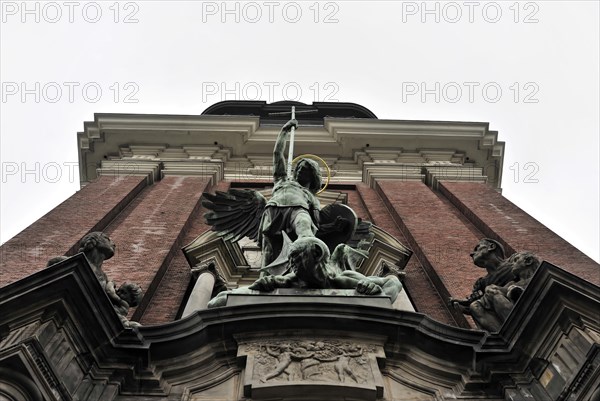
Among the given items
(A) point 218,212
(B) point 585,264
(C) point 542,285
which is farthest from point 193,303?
(B) point 585,264

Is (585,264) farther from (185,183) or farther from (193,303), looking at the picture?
(185,183)

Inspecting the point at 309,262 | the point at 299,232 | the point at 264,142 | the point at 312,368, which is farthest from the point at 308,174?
the point at 264,142

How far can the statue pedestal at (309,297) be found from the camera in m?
6.59

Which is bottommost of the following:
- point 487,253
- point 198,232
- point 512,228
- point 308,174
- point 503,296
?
point 198,232

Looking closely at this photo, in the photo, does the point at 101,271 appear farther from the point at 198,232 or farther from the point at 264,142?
the point at 264,142

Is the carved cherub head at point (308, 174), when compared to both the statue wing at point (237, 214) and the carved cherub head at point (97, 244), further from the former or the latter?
the carved cherub head at point (97, 244)

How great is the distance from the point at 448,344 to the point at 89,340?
10.6 feet

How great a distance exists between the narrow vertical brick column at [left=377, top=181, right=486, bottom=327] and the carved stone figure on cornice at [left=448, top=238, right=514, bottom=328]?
4.70 feet

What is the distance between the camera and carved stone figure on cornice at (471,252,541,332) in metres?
7.21

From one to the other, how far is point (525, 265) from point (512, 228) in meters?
6.27

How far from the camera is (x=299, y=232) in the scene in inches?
316

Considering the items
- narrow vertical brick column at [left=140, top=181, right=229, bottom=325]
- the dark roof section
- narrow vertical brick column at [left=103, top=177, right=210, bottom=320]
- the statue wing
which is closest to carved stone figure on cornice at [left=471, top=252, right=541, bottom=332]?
the statue wing

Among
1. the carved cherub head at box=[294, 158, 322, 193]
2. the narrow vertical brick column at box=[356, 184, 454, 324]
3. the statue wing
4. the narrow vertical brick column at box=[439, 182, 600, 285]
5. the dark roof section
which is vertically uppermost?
the carved cherub head at box=[294, 158, 322, 193]

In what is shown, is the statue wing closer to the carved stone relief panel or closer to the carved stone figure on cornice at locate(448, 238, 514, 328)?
the carved stone figure on cornice at locate(448, 238, 514, 328)
